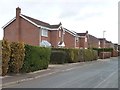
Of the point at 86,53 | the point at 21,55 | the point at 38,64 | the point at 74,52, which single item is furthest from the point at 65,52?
the point at 21,55

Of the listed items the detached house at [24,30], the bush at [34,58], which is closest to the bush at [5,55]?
the bush at [34,58]

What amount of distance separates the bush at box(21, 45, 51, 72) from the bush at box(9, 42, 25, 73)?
3.49 ft

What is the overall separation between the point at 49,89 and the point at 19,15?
45.0 m

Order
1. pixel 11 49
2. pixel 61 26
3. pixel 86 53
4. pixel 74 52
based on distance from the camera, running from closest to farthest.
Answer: pixel 11 49
pixel 74 52
pixel 86 53
pixel 61 26

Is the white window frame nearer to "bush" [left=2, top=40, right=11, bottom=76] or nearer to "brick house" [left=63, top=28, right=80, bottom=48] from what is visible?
"brick house" [left=63, top=28, right=80, bottom=48]

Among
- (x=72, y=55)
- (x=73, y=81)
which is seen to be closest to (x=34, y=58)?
(x=73, y=81)

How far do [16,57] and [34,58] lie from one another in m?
3.18

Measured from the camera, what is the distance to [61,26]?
68.4 metres

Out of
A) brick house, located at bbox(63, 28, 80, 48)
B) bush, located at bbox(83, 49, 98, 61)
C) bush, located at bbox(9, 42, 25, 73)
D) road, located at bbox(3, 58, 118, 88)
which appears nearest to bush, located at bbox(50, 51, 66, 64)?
bush, located at bbox(83, 49, 98, 61)

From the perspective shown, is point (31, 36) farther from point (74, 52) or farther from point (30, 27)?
point (74, 52)

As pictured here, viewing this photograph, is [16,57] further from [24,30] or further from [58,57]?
[24,30]

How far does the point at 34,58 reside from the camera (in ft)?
80.9

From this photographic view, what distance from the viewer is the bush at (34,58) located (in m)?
23.3

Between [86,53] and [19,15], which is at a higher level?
[19,15]
